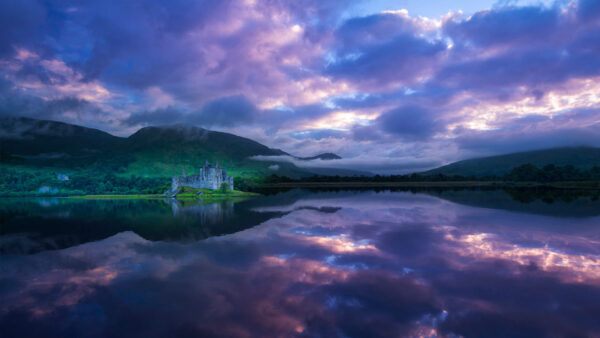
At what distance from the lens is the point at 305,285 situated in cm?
1712

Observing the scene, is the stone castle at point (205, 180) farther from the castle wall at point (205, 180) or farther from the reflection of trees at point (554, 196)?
the reflection of trees at point (554, 196)

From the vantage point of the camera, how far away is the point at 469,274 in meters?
18.9

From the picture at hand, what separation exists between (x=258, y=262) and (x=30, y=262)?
61.0 ft

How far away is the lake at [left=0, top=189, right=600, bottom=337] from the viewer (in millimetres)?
12531

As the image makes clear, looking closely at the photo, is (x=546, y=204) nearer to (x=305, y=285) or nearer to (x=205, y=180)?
(x=305, y=285)

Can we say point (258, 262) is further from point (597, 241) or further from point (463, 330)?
point (597, 241)

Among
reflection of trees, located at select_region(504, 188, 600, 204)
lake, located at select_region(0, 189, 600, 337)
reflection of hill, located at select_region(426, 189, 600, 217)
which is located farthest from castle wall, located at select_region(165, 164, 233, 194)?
reflection of trees, located at select_region(504, 188, 600, 204)

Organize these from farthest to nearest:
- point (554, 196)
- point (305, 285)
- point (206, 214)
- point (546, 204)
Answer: point (554, 196) < point (546, 204) < point (206, 214) < point (305, 285)

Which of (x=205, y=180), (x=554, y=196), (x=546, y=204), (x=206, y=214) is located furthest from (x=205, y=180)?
(x=554, y=196)

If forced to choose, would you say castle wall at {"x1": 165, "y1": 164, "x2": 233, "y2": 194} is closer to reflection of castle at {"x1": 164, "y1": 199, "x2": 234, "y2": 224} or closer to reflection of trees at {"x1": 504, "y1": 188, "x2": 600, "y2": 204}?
reflection of castle at {"x1": 164, "y1": 199, "x2": 234, "y2": 224}

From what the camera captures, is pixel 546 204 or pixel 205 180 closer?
pixel 546 204

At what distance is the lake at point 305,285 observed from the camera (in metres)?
12.5

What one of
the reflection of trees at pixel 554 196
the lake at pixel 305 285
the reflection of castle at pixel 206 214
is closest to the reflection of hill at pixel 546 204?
the reflection of trees at pixel 554 196

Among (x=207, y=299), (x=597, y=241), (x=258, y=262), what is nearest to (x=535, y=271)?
(x=597, y=241)
